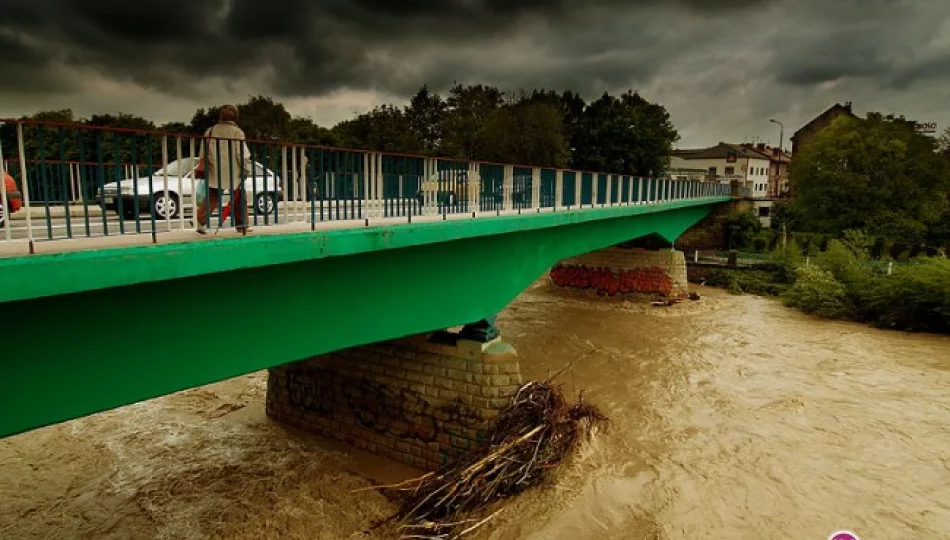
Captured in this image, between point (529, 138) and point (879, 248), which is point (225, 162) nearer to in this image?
point (879, 248)

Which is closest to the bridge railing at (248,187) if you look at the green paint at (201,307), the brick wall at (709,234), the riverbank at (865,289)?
the green paint at (201,307)

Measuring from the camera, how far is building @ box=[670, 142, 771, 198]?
71.2 m

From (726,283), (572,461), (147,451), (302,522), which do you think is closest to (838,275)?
(726,283)

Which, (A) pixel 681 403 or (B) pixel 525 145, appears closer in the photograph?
(A) pixel 681 403

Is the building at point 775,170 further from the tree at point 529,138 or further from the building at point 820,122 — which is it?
the tree at point 529,138

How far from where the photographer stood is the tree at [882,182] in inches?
1139

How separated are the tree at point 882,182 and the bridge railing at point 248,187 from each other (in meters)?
22.9

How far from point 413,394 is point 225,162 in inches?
212

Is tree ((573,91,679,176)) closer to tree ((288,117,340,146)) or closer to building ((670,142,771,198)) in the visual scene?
tree ((288,117,340,146))

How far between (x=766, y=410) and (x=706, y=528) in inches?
198

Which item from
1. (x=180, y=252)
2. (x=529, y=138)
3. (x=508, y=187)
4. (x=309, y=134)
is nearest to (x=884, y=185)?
(x=529, y=138)

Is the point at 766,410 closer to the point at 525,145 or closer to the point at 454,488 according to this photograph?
the point at 454,488

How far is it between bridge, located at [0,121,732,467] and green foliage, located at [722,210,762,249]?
1069 inches

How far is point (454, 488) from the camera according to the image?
24.7ft
